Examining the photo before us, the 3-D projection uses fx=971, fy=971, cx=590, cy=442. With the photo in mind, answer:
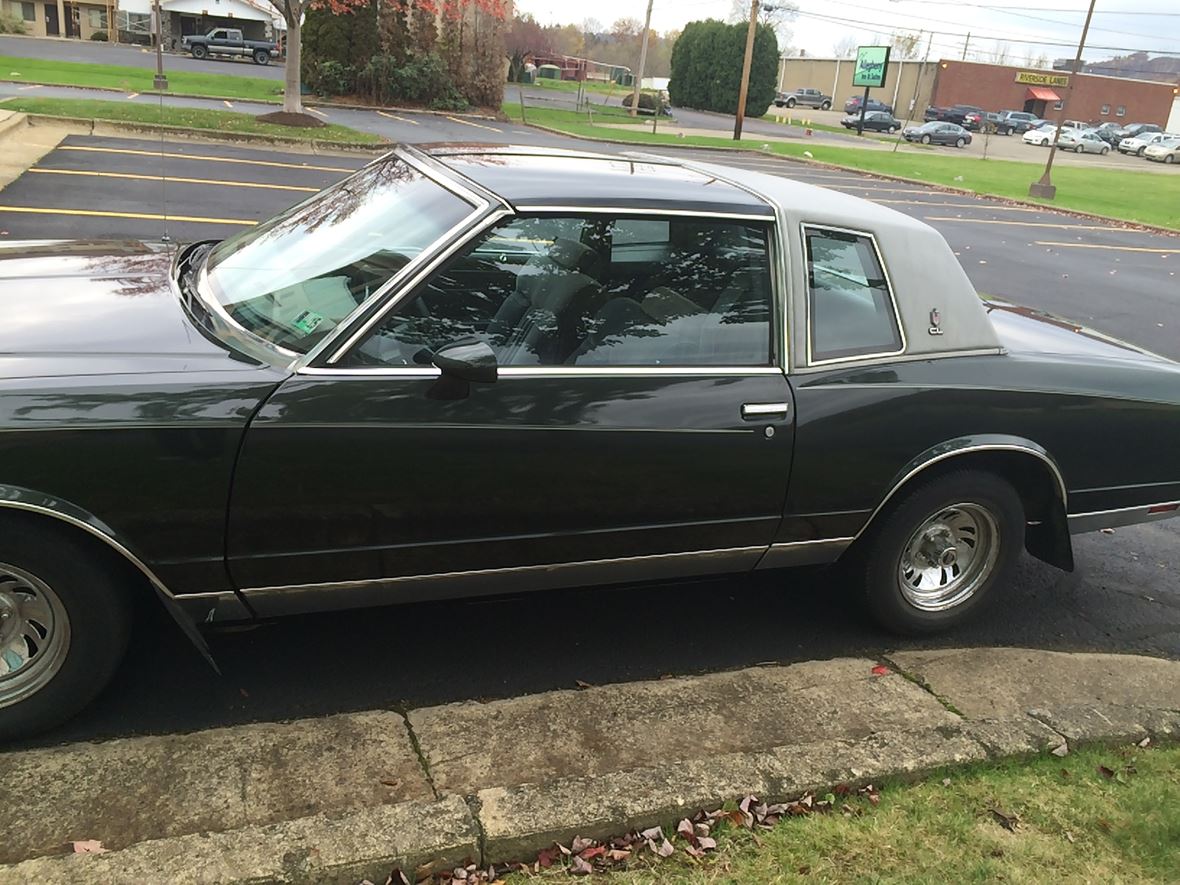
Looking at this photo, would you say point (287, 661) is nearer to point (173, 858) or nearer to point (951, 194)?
point (173, 858)

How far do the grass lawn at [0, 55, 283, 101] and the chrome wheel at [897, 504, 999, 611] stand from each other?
26.8 metres

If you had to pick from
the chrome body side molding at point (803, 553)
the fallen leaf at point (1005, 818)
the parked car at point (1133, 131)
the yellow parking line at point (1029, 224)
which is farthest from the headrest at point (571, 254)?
the parked car at point (1133, 131)

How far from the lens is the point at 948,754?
9.69 feet

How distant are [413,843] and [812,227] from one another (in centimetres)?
236

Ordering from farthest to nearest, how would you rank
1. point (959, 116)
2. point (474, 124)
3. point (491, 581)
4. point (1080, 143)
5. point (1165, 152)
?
point (959, 116), point (1080, 143), point (1165, 152), point (474, 124), point (491, 581)

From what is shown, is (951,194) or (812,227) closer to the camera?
(812,227)

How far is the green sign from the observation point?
56809 mm

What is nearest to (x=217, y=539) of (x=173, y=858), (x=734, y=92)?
(x=173, y=858)

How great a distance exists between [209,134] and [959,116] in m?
63.9

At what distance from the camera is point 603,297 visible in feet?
10.5

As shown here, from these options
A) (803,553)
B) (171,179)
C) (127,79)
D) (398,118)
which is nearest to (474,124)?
(398,118)

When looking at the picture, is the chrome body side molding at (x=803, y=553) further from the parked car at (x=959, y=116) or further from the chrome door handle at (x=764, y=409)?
the parked car at (x=959, y=116)

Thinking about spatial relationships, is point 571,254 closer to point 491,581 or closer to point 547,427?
point 547,427

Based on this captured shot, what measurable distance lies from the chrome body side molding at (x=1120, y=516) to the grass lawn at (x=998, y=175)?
2221 centimetres
